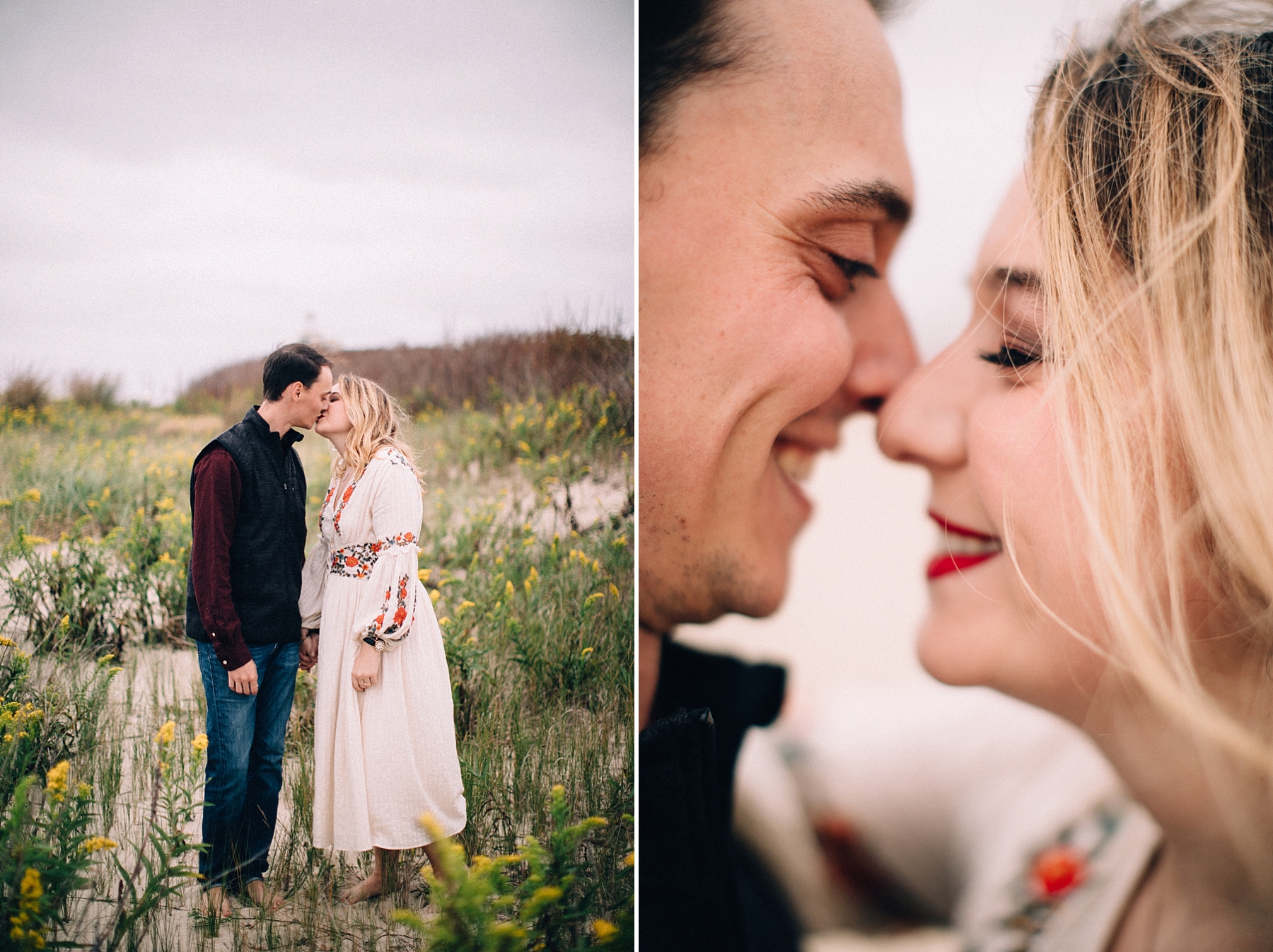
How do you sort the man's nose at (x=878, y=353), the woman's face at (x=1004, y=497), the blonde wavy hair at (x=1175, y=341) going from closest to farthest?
the blonde wavy hair at (x=1175, y=341), the woman's face at (x=1004, y=497), the man's nose at (x=878, y=353)

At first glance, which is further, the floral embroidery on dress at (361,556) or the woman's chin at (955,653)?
the floral embroidery on dress at (361,556)

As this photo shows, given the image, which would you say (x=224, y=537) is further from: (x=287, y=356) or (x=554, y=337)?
(x=554, y=337)

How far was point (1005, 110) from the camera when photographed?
166 cm

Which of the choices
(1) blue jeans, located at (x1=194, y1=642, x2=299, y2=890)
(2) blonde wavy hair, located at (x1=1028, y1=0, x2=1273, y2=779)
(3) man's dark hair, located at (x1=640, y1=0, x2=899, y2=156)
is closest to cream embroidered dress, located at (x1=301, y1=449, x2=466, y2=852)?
(1) blue jeans, located at (x1=194, y1=642, x2=299, y2=890)

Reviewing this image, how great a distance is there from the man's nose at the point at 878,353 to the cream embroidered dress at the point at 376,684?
3.56 feet

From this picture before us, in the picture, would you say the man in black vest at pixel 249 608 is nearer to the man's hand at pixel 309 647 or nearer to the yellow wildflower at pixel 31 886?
the man's hand at pixel 309 647

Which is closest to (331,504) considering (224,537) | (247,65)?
(224,537)

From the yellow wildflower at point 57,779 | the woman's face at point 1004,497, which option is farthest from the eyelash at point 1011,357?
the yellow wildflower at point 57,779

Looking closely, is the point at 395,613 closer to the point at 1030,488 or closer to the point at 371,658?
the point at 371,658

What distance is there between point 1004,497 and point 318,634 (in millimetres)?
1622

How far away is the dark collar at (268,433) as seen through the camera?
1.78 meters

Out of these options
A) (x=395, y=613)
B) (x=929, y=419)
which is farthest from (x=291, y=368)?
(x=929, y=419)

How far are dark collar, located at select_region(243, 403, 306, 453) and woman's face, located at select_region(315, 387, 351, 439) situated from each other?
0.20ft

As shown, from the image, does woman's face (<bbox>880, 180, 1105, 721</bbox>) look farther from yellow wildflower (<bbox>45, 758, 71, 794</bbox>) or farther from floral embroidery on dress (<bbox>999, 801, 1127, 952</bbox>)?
yellow wildflower (<bbox>45, 758, 71, 794</bbox>)
